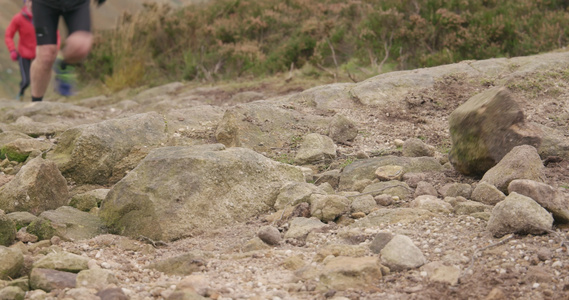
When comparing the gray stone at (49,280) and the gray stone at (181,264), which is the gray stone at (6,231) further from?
the gray stone at (181,264)

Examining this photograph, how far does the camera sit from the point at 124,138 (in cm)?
459

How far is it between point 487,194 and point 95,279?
201 centimetres

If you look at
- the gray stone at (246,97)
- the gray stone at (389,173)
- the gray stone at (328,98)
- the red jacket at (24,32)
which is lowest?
the gray stone at (246,97)

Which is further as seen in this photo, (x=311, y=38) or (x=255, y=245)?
(x=311, y=38)

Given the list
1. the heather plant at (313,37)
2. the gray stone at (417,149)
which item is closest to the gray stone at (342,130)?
the gray stone at (417,149)

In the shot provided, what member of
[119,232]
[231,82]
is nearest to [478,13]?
[231,82]

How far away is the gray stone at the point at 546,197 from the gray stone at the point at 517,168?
0.86 ft

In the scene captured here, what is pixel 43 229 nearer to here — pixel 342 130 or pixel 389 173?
pixel 389 173

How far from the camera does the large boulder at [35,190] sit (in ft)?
11.8

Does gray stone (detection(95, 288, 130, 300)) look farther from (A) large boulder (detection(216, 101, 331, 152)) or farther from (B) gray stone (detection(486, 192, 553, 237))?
(A) large boulder (detection(216, 101, 331, 152))

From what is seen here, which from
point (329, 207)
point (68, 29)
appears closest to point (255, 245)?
→ point (329, 207)

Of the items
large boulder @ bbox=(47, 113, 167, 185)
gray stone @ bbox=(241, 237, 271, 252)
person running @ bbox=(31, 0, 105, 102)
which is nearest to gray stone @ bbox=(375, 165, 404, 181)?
gray stone @ bbox=(241, 237, 271, 252)

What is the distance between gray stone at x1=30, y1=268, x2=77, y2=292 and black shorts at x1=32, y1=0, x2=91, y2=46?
4084mm

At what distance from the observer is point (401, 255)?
8.21 ft
